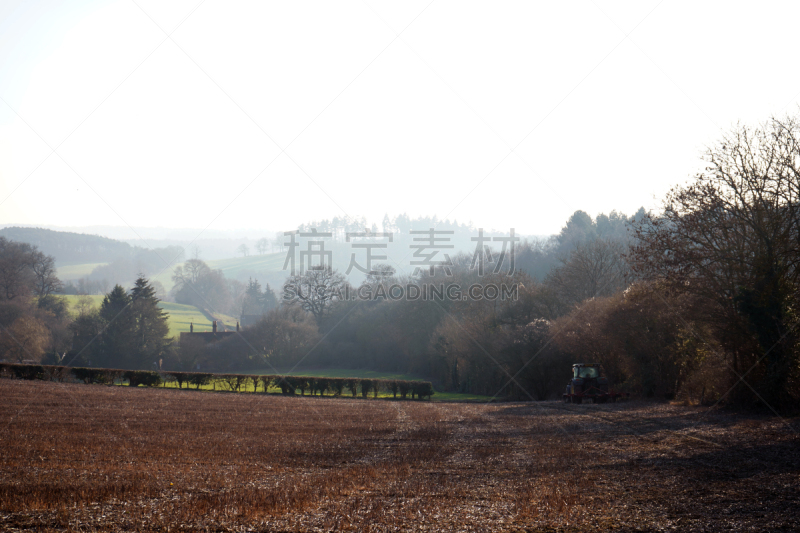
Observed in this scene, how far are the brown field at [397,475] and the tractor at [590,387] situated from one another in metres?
9.70

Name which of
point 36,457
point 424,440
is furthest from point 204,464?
point 424,440

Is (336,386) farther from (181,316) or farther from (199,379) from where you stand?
(181,316)

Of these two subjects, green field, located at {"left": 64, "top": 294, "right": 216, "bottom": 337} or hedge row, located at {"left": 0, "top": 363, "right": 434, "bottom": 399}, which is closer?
hedge row, located at {"left": 0, "top": 363, "right": 434, "bottom": 399}

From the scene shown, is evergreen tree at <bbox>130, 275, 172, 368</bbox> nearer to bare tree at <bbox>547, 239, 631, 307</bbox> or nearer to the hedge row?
the hedge row

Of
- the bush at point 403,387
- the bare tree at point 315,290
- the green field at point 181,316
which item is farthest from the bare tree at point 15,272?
the bush at point 403,387

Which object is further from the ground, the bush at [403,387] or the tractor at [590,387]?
the tractor at [590,387]

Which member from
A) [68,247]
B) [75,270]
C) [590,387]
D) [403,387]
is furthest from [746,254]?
[68,247]

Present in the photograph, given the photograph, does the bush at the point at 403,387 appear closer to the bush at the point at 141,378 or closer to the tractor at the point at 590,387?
the tractor at the point at 590,387

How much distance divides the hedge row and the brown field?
2161cm

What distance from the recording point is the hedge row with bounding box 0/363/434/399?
Answer: 38.8 m

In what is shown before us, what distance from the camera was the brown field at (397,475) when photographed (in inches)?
300

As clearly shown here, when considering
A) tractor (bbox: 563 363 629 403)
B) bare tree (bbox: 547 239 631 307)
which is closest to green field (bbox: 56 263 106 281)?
bare tree (bbox: 547 239 631 307)

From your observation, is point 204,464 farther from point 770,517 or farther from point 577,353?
point 577,353

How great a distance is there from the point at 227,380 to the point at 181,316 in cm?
7887
